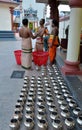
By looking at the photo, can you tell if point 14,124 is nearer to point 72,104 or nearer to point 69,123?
point 69,123

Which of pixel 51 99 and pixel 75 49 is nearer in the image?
pixel 51 99

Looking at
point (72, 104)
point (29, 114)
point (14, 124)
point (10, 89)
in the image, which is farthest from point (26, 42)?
point (14, 124)

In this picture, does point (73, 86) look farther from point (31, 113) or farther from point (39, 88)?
point (31, 113)

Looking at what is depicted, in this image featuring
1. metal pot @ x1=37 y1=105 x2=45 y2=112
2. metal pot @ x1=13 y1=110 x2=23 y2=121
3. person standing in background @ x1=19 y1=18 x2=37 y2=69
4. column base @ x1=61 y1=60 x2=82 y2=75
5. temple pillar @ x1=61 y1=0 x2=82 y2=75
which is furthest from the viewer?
person standing in background @ x1=19 y1=18 x2=37 y2=69

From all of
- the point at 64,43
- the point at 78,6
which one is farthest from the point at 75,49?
the point at 64,43

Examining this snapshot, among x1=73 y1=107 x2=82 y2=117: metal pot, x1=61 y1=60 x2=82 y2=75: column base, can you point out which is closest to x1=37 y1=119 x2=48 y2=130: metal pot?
x1=73 y1=107 x2=82 y2=117: metal pot

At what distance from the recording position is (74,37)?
4562 mm

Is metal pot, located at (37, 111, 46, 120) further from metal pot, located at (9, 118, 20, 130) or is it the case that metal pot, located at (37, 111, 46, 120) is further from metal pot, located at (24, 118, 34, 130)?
metal pot, located at (9, 118, 20, 130)

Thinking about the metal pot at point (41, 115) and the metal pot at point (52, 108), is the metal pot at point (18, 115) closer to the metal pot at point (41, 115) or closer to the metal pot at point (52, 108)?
the metal pot at point (41, 115)

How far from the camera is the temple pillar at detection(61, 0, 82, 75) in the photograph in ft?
14.5

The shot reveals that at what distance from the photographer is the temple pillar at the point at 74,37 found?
4.43m

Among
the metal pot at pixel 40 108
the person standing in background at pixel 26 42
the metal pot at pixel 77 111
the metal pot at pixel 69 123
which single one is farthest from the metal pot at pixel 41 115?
the person standing in background at pixel 26 42

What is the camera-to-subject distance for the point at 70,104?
3334 mm

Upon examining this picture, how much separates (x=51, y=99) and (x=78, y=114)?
26.5 inches
